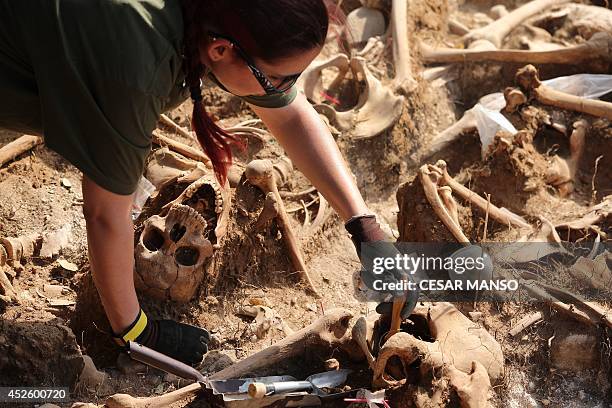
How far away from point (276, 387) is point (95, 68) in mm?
1167

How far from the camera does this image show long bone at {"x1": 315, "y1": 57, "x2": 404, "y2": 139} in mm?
5078

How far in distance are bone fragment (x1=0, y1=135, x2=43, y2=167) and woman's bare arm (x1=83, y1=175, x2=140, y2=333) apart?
1679mm

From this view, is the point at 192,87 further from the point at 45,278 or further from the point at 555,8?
the point at 555,8

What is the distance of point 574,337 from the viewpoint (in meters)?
3.64

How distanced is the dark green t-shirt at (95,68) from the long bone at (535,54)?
3.51 m

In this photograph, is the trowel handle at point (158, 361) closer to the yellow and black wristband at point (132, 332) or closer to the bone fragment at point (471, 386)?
the yellow and black wristband at point (132, 332)

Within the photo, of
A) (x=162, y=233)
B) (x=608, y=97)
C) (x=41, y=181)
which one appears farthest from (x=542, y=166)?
(x=41, y=181)

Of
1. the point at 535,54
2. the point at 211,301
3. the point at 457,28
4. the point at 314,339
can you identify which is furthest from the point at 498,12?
the point at 314,339

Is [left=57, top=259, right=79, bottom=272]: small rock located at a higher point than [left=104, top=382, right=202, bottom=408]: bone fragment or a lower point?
lower

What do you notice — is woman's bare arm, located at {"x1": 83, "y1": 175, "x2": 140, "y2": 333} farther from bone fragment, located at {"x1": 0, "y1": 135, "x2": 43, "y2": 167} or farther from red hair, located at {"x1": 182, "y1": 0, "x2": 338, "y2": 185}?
bone fragment, located at {"x1": 0, "y1": 135, "x2": 43, "y2": 167}

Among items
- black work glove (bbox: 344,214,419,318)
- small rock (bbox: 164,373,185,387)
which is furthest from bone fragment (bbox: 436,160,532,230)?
small rock (bbox: 164,373,185,387)

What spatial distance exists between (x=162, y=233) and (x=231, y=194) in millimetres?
442

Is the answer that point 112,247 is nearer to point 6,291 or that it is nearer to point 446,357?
point 6,291

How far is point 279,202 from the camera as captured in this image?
3.99 m
